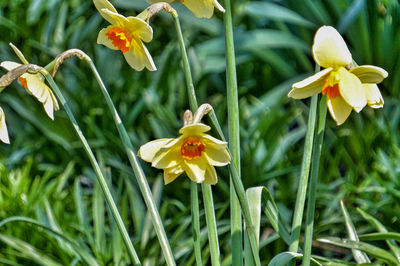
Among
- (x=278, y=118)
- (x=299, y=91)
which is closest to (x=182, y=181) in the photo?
(x=278, y=118)

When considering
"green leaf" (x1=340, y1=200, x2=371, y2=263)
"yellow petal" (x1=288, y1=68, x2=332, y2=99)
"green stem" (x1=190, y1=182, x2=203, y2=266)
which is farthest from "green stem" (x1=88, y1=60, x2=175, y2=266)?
"green leaf" (x1=340, y1=200, x2=371, y2=263)

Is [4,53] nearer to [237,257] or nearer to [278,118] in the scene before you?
[278,118]

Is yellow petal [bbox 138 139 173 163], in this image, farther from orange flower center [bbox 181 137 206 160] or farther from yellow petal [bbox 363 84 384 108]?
yellow petal [bbox 363 84 384 108]

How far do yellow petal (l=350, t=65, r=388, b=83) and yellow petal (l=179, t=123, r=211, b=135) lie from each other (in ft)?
0.83

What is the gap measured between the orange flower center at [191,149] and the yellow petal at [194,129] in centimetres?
3

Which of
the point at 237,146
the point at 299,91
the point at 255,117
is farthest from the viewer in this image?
the point at 255,117

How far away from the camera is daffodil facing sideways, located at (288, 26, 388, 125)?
1.03 metres

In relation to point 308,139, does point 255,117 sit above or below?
below

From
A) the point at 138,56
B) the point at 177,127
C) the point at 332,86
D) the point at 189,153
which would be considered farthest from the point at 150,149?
the point at 177,127

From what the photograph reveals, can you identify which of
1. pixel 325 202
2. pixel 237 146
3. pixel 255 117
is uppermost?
pixel 237 146

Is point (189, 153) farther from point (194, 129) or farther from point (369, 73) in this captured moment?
point (369, 73)

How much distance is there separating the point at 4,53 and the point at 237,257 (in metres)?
1.98

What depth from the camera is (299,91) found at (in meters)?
1.08

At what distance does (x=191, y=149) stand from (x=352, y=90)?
263mm
